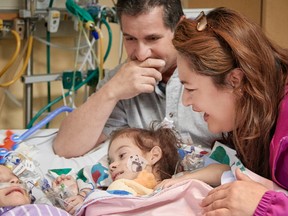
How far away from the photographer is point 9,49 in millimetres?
3209

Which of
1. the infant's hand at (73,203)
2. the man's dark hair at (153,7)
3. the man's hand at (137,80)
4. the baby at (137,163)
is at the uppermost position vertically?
the man's dark hair at (153,7)

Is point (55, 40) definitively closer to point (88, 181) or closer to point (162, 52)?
point (162, 52)

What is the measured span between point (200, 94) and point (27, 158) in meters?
0.83

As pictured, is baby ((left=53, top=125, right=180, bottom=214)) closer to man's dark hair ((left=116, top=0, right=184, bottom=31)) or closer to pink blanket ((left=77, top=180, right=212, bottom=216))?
pink blanket ((left=77, top=180, right=212, bottom=216))

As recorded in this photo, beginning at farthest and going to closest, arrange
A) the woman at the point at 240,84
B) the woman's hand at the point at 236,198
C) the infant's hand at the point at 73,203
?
the infant's hand at the point at 73,203
the woman at the point at 240,84
the woman's hand at the point at 236,198

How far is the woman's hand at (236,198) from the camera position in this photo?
144 centimetres

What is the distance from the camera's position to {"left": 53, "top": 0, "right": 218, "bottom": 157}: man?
2.22m

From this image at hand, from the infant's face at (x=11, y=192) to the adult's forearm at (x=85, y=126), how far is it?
0.50 meters

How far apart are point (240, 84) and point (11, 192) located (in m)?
0.82

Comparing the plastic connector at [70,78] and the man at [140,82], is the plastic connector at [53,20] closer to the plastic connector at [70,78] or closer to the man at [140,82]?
the plastic connector at [70,78]

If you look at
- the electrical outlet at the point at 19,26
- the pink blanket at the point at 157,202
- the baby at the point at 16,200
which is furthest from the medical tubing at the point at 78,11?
the pink blanket at the point at 157,202

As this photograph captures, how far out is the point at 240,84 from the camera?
163 cm

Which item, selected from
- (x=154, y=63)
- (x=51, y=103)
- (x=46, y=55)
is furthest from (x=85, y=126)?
(x=46, y=55)

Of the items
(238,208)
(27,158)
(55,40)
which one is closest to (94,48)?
(55,40)
